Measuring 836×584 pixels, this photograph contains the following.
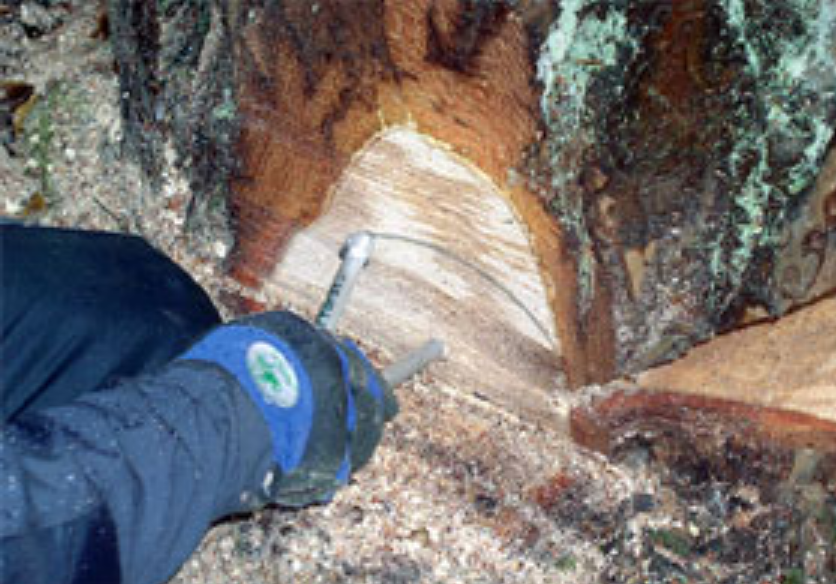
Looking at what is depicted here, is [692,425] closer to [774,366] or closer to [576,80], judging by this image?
[774,366]

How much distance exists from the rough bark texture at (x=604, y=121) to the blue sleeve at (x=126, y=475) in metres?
0.44

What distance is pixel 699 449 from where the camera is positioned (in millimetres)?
1269

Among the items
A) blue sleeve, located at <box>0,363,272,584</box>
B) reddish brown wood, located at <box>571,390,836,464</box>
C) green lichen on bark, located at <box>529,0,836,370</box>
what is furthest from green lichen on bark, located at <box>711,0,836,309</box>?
blue sleeve, located at <box>0,363,272,584</box>

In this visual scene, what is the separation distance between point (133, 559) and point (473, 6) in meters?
0.73

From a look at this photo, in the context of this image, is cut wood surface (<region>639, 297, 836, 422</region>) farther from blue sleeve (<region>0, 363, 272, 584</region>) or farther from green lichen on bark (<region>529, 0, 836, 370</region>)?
blue sleeve (<region>0, 363, 272, 584</region>)

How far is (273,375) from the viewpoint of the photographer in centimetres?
110

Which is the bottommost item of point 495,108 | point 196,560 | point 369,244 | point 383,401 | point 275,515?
point 196,560

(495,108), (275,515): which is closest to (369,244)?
(495,108)

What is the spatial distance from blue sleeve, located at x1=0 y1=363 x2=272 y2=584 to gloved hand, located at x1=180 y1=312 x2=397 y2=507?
0.04 metres

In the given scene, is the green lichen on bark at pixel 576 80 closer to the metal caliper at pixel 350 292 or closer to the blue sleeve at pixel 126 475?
the metal caliper at pixel 350 292

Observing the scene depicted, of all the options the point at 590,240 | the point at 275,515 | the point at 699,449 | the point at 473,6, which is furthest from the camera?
the point at 275,515

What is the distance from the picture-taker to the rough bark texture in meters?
0.95

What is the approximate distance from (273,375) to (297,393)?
0.14 feet

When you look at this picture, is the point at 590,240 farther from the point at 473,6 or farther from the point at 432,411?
Result: the point at 432,411
